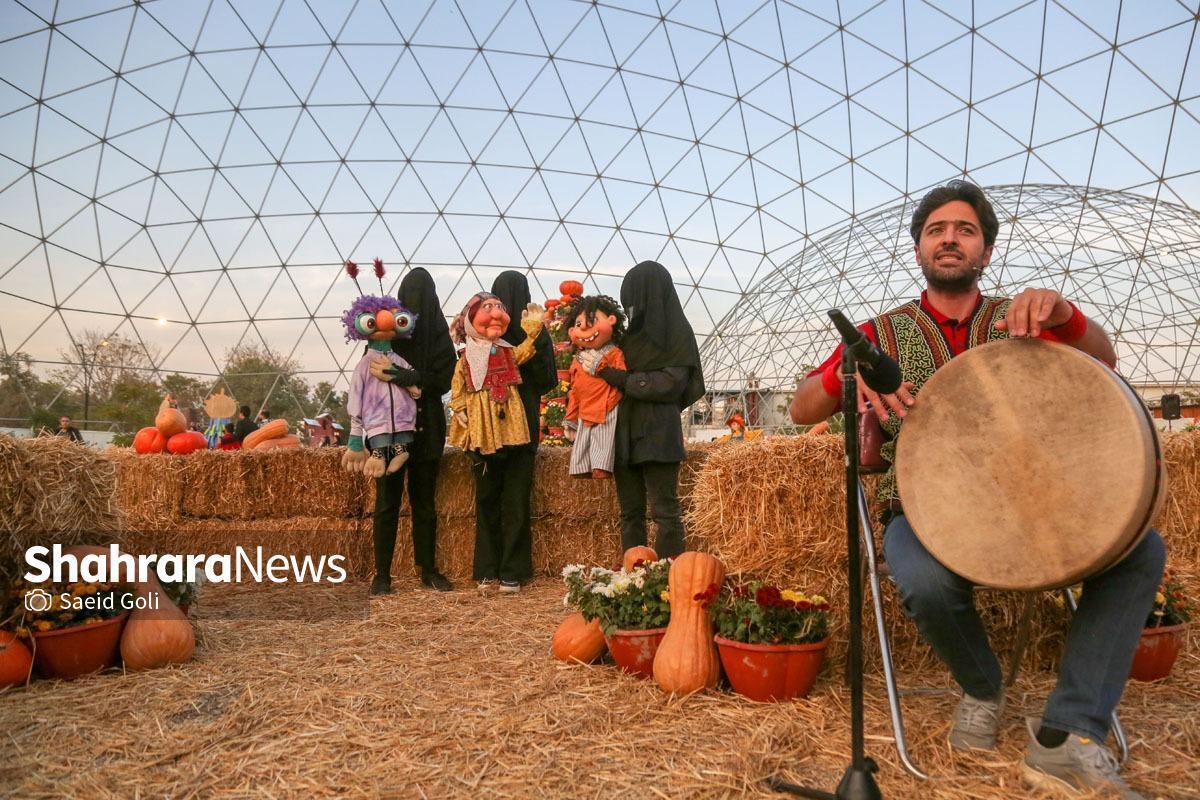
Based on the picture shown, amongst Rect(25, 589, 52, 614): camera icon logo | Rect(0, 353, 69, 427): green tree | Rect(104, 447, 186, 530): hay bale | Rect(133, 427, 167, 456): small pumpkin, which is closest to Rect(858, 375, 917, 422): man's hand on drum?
Rect(25, 589, 52, 614): camera icon logo

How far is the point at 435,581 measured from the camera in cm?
683

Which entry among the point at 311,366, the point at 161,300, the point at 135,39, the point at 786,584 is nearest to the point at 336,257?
the point at 311,366

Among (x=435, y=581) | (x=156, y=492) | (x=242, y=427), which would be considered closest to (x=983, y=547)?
(x=435, y=581)

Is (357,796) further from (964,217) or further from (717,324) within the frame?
(717,324)

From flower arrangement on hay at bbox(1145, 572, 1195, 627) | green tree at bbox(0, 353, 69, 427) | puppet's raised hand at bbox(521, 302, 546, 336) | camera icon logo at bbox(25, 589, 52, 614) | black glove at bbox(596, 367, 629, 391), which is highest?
green tree at bbox(0, 353, 69, 427)

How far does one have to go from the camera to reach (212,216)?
22.9 metres

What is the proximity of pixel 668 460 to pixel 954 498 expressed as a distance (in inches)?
117

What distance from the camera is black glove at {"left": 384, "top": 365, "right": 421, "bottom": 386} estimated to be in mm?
6371

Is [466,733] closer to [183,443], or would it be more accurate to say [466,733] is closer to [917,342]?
[917,342]

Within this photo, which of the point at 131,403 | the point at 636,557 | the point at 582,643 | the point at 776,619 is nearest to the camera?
the point at 776,619

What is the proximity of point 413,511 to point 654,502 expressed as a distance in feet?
7.32

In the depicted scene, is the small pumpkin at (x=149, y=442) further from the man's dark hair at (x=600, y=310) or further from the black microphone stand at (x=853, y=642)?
the black microphone stand at (x=853, y=642)

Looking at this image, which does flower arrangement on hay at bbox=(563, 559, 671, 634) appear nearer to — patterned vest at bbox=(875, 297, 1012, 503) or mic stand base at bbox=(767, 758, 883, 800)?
patterned vest at bbox=(875, 297, 1012, 503)

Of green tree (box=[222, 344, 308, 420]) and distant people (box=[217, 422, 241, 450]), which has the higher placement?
green tree (box=[222, 344, 308, 420])
